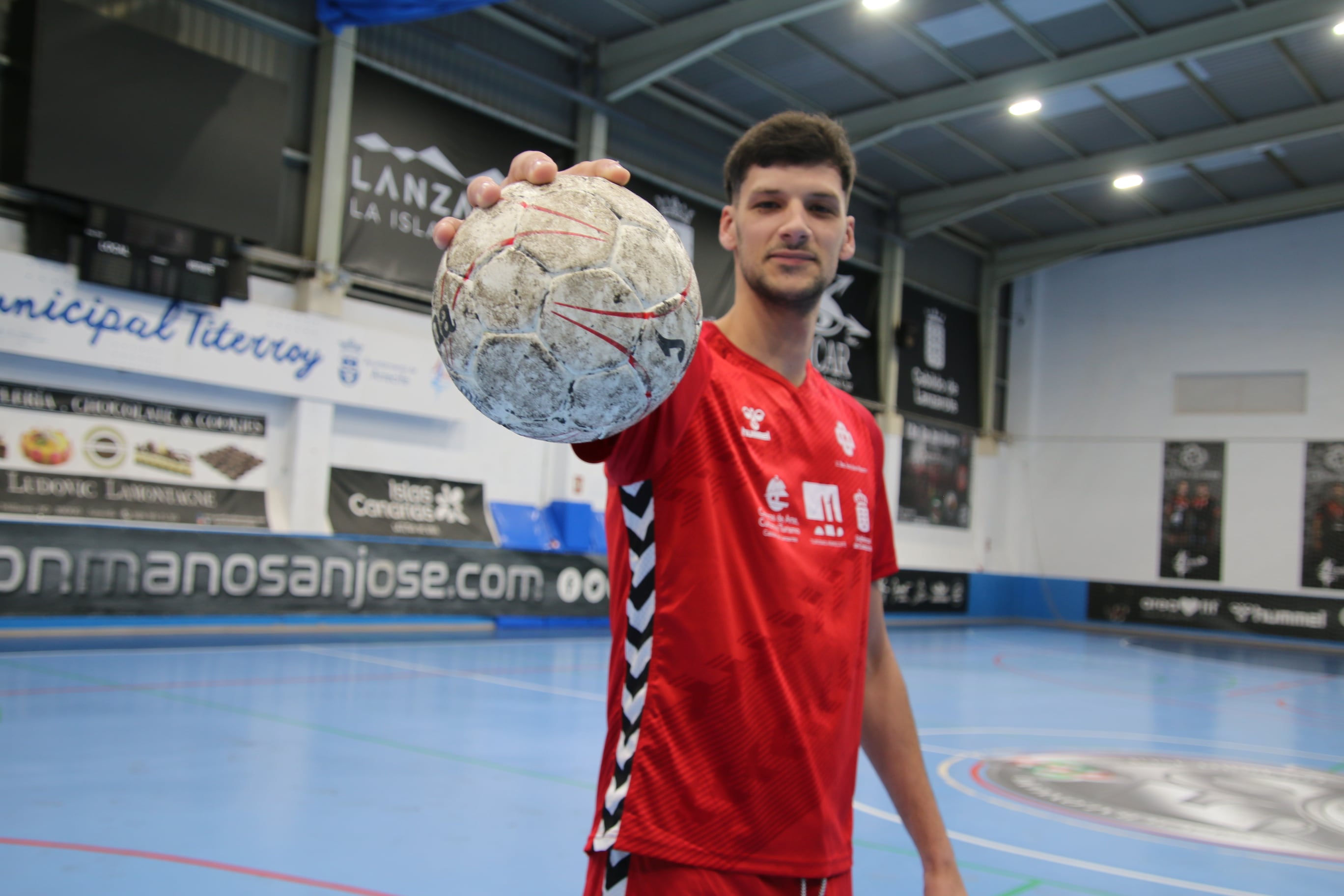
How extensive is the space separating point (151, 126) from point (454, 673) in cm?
641

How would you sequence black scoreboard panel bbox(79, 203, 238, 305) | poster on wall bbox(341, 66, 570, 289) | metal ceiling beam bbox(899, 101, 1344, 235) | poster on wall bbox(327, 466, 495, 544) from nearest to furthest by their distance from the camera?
black scoreboard panel bbox(79, 203, 238, 305)
poster on wall bbox(327, 466, 495, 544)
poster on wall bbox(341, 66, 570, 289)
metal ceiling beam bbox(899, 101, 1344, 235)

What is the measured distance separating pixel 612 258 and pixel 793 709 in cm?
74

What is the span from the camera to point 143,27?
10750mm

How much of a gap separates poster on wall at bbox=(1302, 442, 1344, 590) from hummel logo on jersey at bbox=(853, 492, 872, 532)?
2067 centimetres

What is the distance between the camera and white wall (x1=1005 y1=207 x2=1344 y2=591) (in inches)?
772

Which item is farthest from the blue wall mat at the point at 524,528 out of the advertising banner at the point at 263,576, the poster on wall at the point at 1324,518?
the poster on wall at the point at 1324,518

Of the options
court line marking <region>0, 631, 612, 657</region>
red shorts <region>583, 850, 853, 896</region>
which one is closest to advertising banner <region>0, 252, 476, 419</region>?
court line marking <region>0, 631, 612, 657</region>

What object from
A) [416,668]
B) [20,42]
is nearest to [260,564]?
[416,668]

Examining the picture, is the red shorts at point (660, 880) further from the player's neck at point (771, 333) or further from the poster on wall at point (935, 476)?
the poster on wall at point (935, 476)

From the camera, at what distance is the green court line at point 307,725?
522 centimetres

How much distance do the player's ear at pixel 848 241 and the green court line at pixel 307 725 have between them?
3736 mm

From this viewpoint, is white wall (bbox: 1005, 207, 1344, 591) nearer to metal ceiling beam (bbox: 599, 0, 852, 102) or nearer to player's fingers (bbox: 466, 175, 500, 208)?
metal ceiling beam (bbox: 599, 0, 852, 102)

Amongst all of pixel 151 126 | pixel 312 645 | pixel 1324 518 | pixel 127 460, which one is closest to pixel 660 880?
pixel 312 645

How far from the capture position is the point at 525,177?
54.6 inches
